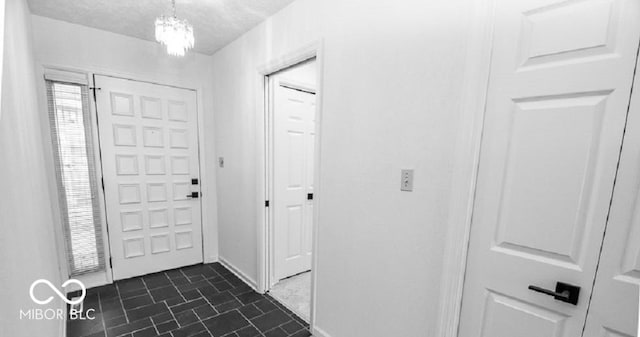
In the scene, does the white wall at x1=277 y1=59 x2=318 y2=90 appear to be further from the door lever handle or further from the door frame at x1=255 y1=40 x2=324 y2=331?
the door lever handle

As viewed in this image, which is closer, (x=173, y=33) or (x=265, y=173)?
(x=173, y=33)

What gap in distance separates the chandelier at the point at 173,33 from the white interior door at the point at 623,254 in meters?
2.18

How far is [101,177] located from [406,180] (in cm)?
291

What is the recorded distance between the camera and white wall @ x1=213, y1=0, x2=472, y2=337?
3.97 ft

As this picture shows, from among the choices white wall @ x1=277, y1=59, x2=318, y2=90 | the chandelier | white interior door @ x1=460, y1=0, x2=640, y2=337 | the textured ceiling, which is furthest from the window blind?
white interior door @ x1=460, y1=0, x2=640, y2=337

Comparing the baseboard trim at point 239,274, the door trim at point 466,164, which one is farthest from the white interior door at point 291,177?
the door trim at point 466,164

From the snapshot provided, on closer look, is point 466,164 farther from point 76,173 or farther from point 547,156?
point 76,173

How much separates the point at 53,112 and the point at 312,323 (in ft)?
9.57

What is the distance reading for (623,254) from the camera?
2.78ft

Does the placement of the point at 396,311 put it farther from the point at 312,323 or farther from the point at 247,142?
the point at 247,142

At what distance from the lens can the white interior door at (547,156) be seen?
85 centimetres

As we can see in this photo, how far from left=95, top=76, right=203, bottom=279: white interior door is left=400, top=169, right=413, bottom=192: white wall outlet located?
2.55m
